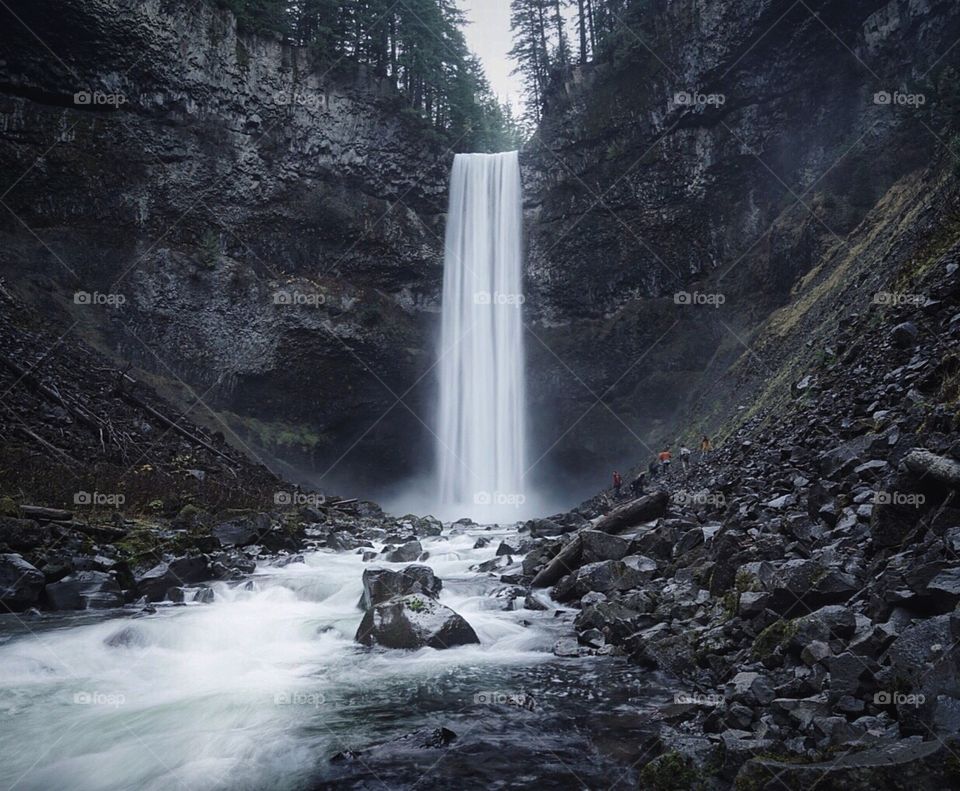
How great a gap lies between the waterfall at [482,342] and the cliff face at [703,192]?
126 cm

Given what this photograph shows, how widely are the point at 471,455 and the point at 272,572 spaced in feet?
76.0

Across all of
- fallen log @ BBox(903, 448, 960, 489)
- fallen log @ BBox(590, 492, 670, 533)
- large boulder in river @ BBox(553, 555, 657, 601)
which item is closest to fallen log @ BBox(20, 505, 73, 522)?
large boulder in river @ BBox(553, 555, 657, 601)

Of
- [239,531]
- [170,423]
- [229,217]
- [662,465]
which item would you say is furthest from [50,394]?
[662,465]

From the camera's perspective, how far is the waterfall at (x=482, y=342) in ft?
116

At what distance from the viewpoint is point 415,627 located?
812 centimetres

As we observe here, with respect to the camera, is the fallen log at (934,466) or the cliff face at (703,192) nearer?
the fallen log at (934,466)

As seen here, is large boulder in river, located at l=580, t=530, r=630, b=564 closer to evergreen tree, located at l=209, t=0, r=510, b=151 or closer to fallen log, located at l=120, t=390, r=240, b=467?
fallen log, located at l=120, t=390, r=240, b=467

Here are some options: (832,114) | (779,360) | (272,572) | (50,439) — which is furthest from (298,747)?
(832,114)

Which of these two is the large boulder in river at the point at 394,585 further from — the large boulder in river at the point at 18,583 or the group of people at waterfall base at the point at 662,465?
the group of people at waterfall base at the point at 662,465

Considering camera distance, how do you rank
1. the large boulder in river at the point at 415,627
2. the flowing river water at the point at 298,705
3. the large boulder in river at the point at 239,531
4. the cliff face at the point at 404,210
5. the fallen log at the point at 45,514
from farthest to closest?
1. the cliff face at the point at 404,210
2. the large boulder in river at the point at 239,531
3. the fallen log at the point at 45,514
4. the large boulder in river at the point at 415,627
5. the flowing river water at the point at 298,705

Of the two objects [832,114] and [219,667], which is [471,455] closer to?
[832,114]

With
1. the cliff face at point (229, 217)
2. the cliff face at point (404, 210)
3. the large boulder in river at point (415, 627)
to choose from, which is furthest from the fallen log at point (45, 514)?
the cliff face at point (404, 210)

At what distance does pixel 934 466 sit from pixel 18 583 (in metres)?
11.8

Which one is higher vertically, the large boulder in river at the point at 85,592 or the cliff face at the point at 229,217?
the cliff face at the point at 229,217
